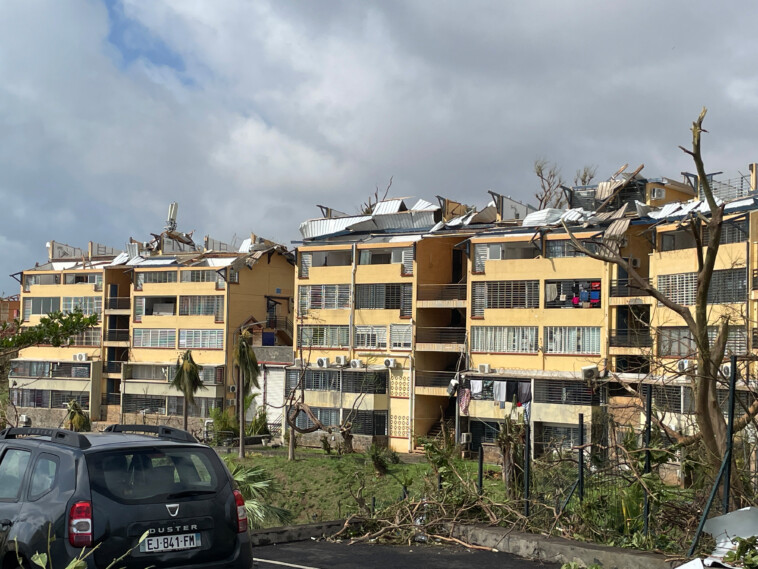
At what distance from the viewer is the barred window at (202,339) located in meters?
53.0

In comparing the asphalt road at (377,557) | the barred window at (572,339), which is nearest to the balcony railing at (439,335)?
the barred window at (572,339)

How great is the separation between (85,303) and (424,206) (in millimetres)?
24770

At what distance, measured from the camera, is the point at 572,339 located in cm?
3944

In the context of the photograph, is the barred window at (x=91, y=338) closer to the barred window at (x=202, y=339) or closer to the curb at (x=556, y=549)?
the barred window at (x=202, y=339)

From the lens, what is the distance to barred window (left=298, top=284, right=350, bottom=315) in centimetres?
4675

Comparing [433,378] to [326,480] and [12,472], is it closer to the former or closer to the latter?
[326,480]

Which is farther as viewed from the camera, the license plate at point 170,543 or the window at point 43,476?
the window at point 43,476

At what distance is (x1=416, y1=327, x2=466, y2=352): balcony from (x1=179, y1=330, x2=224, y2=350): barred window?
557 inches

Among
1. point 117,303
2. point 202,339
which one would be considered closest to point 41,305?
point 117,303

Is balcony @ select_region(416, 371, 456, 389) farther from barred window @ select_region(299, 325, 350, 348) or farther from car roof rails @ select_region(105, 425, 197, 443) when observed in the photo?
car roof rails @ select_region(105, 425, 197, 443)

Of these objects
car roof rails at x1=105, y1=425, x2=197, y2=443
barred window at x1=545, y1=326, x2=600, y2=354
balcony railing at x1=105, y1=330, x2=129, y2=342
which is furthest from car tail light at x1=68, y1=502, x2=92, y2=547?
balcony railing at x1=105, y1=330, x2=129, y2=342

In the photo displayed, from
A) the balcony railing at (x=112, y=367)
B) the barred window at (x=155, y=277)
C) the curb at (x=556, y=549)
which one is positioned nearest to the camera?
the curb at (x=556, y=549)

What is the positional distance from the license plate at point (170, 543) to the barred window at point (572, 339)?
33382mm

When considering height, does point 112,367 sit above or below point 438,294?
below
